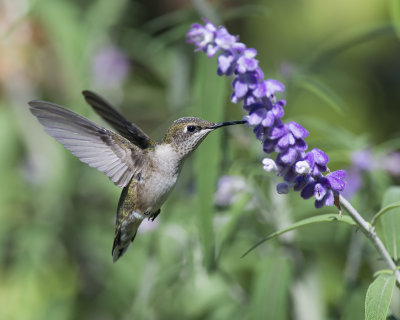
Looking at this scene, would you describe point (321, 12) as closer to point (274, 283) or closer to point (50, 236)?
point (50, 236)

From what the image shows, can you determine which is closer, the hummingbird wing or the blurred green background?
the hummingbird wing

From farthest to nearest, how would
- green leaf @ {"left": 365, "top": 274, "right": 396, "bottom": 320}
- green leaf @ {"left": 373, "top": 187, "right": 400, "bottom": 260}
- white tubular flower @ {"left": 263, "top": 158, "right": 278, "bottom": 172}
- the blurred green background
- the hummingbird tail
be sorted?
the blurred green background
the hummingbird tail
green leaf @ {"left": 373, "top": 187, "right": 400, "bottom": 260}
white tubular flower @ {"left": 263, "top": 158, "right": 278, "bottom": 172}
green leaf @ {"left": 365, "top": 274, "right": 396, "bottom": 320}

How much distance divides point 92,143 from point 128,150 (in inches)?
5.6

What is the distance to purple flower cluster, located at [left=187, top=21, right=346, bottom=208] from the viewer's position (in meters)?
1.46

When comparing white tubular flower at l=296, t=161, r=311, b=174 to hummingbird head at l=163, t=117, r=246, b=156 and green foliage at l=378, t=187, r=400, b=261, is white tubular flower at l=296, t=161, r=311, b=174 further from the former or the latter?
hummingbird head at l=163, t=117, r=246, b=156

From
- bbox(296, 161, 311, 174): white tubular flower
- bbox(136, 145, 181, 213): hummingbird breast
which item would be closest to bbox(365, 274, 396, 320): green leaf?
bbox(296, 161, 311, 174): white tubular flower

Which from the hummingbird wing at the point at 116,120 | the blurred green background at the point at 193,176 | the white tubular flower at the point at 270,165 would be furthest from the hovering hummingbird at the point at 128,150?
the white tubular flower at the point at 270,165

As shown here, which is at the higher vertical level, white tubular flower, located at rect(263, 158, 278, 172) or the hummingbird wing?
the hummingbird wing

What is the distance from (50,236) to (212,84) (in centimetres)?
211

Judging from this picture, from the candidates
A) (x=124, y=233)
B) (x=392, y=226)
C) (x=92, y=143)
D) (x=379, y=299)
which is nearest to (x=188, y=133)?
(x=92, y=143)

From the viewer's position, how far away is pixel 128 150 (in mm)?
2207

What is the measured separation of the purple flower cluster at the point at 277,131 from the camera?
4.78 ft

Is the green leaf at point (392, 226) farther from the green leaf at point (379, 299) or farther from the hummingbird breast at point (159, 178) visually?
the hummingbird breast at point (159, 178)

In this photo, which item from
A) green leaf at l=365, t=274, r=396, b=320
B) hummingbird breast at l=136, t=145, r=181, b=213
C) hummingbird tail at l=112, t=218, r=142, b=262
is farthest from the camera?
Answer: hummingbird tail at l=112, t=218, r=142, b=262
